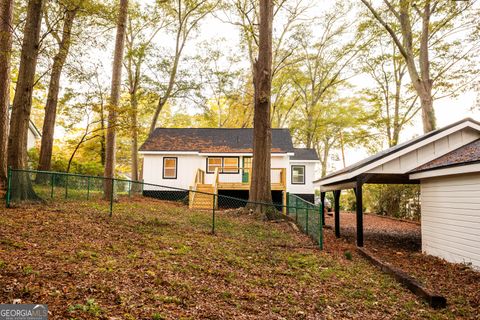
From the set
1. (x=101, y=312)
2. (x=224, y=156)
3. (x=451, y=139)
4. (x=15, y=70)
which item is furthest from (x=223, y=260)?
(x=15, y=70)

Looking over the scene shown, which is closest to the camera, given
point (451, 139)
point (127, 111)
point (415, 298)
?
point (415, 298)

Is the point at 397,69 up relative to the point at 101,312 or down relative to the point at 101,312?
up

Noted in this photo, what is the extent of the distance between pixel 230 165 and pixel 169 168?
170 inches

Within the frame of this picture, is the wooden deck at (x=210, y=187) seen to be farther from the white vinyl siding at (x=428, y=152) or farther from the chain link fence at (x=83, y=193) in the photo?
the white vinyl siding at (x=428, y=152)

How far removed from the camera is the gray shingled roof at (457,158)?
287 inches

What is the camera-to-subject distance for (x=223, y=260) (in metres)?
6.57

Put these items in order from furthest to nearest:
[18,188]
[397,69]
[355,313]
A: [397,69], [18,188], [355,313]

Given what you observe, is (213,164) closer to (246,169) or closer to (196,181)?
(246,169)

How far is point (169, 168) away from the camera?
71.0ft

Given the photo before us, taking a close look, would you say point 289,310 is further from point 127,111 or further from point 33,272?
point 127,111

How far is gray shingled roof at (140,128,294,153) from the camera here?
2172cm

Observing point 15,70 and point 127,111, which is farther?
point 15,70

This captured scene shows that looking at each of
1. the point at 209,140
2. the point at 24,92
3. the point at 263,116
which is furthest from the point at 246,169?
the point at 24,92

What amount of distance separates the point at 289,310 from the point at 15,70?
82.2 feet
